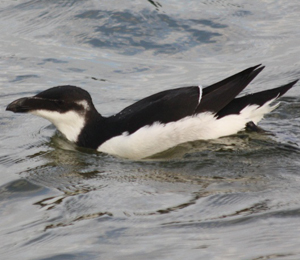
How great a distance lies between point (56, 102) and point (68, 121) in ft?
0.90

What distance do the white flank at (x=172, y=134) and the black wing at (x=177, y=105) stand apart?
0.22ft

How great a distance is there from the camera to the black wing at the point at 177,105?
6.88m

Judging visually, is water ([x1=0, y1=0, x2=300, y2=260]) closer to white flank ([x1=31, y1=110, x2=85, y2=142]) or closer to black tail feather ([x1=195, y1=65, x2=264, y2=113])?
white flank ([x1=31, y1=110, x2=85, y2=142])

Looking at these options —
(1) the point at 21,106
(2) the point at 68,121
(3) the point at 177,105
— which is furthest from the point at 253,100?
(1) the point at 21,106

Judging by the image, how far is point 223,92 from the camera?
7.24 meters

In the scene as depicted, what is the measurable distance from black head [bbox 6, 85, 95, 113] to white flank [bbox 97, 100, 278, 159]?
55 centimetres

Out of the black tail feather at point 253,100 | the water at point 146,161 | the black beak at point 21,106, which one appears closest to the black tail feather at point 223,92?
the black tail feather at point 253,100

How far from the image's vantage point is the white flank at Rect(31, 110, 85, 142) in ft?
23.8

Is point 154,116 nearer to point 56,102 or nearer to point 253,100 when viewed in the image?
point 56,102

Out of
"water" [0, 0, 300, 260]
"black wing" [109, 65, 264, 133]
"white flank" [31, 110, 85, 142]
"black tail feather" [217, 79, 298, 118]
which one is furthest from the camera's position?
"black tail feather" [217, 79, 298, 118]

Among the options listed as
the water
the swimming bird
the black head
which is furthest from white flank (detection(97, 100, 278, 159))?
the black head

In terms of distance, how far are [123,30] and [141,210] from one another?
639cm

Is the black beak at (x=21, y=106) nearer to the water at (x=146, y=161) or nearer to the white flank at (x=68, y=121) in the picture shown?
the white flank at (x=68, y=121)

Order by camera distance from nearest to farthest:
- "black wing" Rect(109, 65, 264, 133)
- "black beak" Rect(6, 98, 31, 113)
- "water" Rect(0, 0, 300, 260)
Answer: "water" Rect(0, 0, 300, 260) < "black wing" Rect(109, 65, 264, 133) < "black beak" Rect(6, 98, 31, 113)
